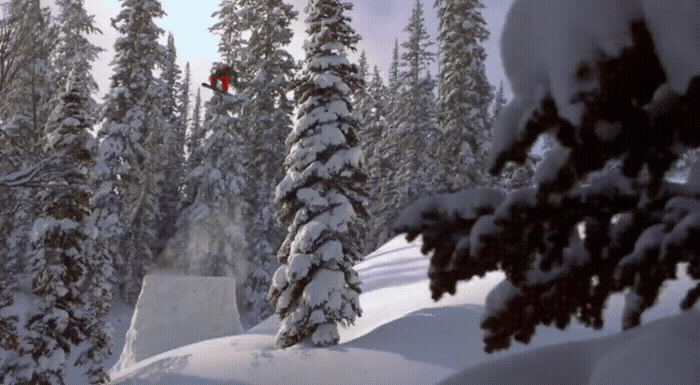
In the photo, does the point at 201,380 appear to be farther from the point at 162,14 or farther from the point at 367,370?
the point at 162,14

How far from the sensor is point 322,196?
53.8 ft

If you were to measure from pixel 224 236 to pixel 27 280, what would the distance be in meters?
11.9

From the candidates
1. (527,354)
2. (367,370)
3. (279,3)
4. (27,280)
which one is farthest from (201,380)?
(279,3)

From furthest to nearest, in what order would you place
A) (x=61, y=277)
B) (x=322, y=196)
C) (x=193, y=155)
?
(x=193, y=155) < (x=61, y=277) < (x=322, y=196)

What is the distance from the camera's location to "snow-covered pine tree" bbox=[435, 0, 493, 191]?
33719mm

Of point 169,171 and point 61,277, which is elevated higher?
point 169,171

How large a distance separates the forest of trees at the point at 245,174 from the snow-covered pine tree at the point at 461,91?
0.29ft

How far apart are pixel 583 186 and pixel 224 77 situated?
34621mm

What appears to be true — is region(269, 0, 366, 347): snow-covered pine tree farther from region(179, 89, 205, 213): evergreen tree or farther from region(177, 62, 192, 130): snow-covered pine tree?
region(177, 62, 192, 130): snow-covered pine tree

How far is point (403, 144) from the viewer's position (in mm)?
47844

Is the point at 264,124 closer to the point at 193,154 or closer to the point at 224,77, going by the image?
the point at 224,77

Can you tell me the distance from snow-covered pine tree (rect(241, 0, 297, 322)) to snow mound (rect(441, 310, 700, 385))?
1426 inches

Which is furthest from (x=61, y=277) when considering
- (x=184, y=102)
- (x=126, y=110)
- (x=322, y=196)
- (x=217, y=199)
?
(x=184, y=102)

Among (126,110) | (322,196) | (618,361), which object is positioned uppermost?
(126,110)
